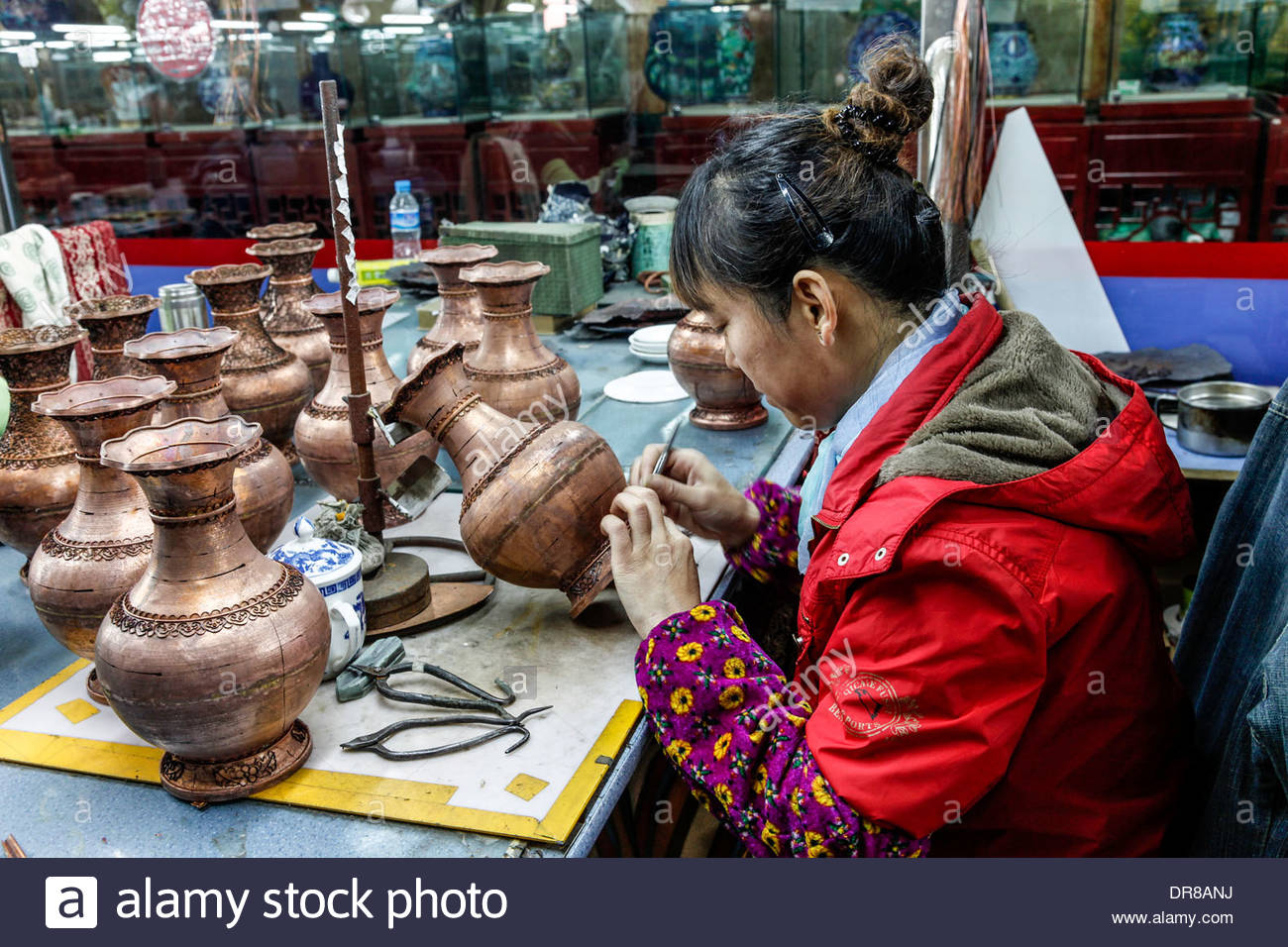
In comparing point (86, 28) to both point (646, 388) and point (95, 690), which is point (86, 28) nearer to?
point (646, 388)

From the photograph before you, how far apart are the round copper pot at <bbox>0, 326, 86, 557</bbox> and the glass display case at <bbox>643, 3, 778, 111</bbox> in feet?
13.9

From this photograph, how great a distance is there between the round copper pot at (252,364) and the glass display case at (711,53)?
144 inches

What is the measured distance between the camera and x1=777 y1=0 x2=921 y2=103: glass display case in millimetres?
4949

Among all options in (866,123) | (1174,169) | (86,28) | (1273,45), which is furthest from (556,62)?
(866,123)

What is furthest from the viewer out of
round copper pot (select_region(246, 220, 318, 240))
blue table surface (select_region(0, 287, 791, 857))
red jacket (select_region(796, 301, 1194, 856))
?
round copper pot (select_region(246, 220, 318, 240))

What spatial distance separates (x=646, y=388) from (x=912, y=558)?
6.84ft

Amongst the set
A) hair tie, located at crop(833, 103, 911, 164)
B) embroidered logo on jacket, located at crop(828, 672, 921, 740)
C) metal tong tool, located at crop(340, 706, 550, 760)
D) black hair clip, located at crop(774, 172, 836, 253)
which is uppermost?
hair tie, located at crop(833, 103, 911, 164)

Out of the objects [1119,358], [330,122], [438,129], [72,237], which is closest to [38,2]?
[438,129]

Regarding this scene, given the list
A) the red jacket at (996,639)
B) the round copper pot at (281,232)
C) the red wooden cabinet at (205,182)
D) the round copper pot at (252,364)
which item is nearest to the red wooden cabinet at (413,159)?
the red wooden cabinet at (205,182)

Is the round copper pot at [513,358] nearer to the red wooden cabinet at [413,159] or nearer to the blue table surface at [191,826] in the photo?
the blue table surface at [191,826]

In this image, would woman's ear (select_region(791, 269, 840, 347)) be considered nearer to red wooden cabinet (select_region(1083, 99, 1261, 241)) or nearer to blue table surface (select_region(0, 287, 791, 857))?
blue table surface (select_region(0, 287, 791, 857))

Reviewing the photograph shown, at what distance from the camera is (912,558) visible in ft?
3.61

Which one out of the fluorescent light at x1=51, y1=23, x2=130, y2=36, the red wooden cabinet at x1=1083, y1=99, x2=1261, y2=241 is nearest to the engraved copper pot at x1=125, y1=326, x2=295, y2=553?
the red wooden cabinet at x1=1083, y1=99, x2=1261, y2=241

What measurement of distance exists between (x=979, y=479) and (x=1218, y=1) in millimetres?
4292
